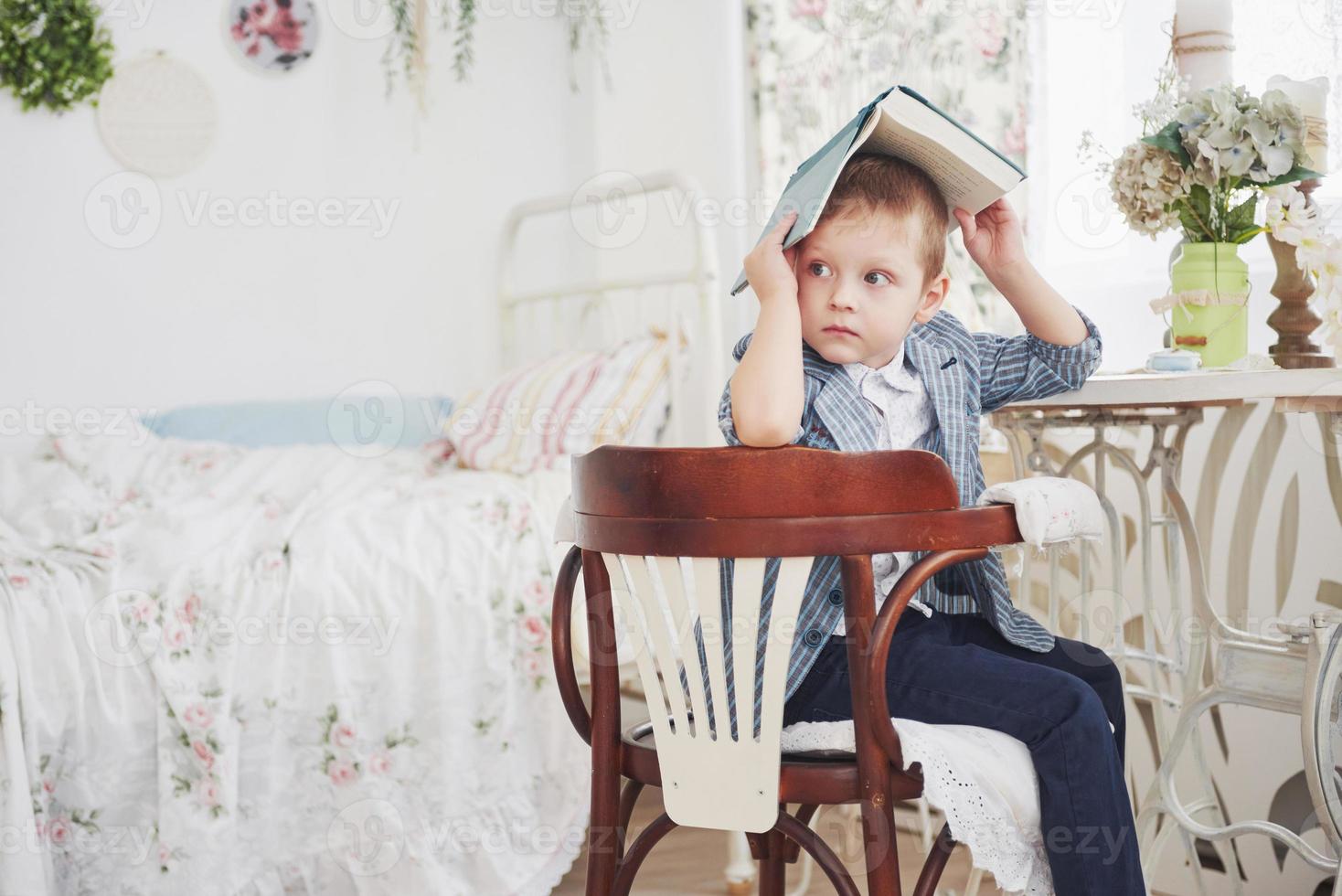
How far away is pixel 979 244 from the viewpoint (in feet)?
4.05

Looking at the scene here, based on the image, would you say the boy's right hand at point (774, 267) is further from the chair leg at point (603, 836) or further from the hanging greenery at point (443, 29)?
the hanging greenery at point (443, 29)

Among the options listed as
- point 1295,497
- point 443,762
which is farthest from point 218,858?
point 1295,497

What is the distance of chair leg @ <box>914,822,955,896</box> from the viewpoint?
975mm

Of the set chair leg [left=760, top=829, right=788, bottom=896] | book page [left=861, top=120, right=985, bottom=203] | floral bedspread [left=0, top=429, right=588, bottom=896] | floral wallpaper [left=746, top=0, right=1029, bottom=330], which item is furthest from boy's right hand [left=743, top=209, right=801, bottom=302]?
floral wallpaper [left=746, top=0, right=1029, bottom=330]

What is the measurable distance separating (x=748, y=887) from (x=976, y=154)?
1.53 meters

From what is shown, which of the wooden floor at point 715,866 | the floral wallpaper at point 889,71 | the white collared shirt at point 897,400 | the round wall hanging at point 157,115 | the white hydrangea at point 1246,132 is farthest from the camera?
the round wall hanging at point 157,115

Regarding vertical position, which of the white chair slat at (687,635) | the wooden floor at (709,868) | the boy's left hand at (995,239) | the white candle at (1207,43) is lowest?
the wooden floor at (709,868)

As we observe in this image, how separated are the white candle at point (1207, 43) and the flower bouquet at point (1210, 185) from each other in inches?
2.0

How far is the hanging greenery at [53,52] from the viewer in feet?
9.61

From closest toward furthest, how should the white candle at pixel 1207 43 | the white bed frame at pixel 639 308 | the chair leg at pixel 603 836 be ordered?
the chair leg at pixel 603 836
the white candle at pixel 1207 43
the white bed frame at pixel 639 308

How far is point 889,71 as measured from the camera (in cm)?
258

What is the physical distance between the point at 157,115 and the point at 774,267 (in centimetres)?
259

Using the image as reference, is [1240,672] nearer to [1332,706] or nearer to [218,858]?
[1332,706]

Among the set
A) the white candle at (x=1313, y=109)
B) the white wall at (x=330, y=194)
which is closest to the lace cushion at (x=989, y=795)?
the white candle at (x=1313, y=109)
